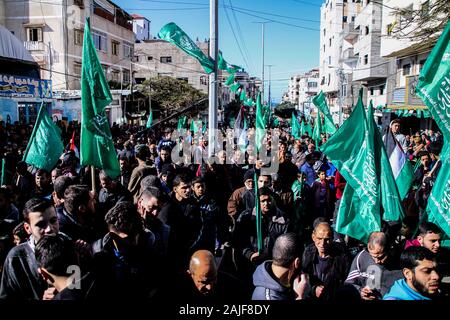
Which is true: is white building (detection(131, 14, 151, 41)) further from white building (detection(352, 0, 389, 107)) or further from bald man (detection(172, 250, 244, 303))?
bald man (detection(172, 250, 244, 303))

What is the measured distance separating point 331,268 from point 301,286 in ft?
3.26

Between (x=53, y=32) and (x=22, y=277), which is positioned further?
(x=53, y=32)

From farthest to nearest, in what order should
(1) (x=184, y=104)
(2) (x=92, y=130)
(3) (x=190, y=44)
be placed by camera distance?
1. (1) (x=184, y=104)
2. (3) (x=190, y=44)
3. (2) (x=92, y=130)

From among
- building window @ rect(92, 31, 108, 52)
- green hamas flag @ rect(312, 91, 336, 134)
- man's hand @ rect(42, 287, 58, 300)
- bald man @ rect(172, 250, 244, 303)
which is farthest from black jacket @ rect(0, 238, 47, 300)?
building window @ rect(92, 31, 108, 52)

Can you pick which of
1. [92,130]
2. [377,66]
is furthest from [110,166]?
[377,66]

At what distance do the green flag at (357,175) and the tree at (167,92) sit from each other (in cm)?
3257

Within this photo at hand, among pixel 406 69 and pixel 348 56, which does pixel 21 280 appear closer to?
pixel 406 69

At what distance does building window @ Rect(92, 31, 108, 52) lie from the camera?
3154 cm

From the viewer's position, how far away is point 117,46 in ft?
118

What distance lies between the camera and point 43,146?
668 centimetres

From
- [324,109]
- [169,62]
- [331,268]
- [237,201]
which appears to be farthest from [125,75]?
[331,268]

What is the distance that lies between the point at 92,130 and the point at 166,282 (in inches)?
124
